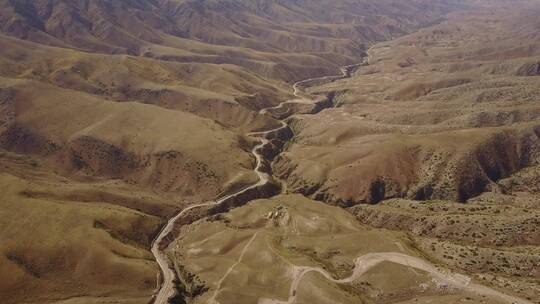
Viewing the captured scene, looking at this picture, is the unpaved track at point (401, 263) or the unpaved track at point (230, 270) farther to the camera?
the unpaved track at point (230, 270)

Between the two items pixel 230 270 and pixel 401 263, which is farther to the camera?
pixel 230 270

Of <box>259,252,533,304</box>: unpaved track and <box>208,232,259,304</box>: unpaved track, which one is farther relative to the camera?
<box>208,232,259,304</box>: unpaved track

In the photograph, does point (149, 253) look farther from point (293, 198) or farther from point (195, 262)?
point (293, 198)

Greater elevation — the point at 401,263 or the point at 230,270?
the point at 401,263

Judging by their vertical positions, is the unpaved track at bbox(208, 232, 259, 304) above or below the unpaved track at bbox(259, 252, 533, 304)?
below

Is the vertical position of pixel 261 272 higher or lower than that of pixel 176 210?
higher

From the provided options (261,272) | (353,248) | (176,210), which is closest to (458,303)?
(353,248)

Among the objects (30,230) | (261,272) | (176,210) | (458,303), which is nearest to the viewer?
(458,303)

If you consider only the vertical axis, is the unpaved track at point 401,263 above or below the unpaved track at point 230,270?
above
